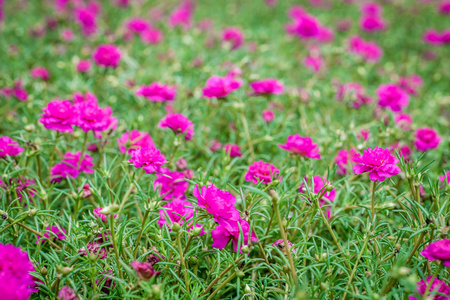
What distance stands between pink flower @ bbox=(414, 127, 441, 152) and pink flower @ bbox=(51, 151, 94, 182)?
1.89 meters

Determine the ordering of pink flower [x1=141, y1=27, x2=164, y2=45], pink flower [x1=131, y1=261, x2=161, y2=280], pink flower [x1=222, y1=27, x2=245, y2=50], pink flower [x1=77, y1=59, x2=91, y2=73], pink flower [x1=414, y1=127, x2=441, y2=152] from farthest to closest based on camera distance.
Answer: pink flower [x1=141, y1=27, x2=164, y2=45]
pink flower [x1=222, y1=27, x2=245, y2=50]
pink flower [x1=77, y1=59, x2=91, y2=73]
pink flower [x1=414, y1=127, x2=441, y2=152]
pink flower [x1=131, y1=261, x2=161, y2=280]

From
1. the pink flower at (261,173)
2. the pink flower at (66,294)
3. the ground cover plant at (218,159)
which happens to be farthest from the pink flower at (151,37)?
the pink flower at (66,294)

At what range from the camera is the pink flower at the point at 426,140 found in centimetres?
207

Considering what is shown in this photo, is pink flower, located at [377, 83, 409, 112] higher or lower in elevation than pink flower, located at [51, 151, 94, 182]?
lower

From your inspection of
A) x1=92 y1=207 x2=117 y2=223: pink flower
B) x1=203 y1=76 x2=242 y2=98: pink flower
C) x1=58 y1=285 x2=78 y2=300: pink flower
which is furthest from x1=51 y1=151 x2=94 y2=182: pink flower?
x1=203 y1=76 x2=242 y2=98: pink flower

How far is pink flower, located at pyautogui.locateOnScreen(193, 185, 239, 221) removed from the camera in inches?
46.8

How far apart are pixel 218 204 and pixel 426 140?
1.54 meters

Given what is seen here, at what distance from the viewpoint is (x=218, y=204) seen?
46.6 inches

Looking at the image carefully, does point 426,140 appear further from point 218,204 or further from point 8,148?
point 8,148

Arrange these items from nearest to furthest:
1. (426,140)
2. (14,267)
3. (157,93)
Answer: (14,267) → (426,140) → (157,93)

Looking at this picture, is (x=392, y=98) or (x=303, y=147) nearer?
(x=303, y=147)

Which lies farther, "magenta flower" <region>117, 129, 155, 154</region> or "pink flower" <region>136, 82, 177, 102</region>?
"pink flower" <region>136, 82, 177, 102</region>

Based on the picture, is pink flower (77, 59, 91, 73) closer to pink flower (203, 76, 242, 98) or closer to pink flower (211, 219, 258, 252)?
pink flower (203, 76, 242, 98)

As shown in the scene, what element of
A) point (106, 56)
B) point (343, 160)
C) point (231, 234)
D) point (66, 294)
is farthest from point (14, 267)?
point (106, 56)
